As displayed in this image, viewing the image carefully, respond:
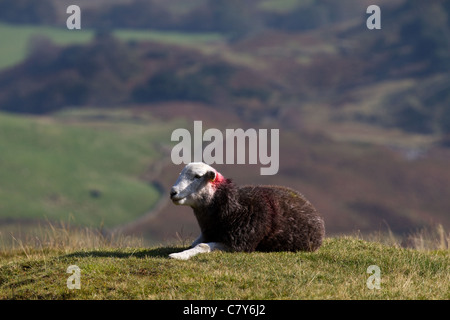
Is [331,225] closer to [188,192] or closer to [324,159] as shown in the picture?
[324,159]

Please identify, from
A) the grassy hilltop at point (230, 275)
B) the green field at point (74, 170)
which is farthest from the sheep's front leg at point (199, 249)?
the green field at point (74, 170)

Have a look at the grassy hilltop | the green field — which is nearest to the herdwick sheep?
the grassy hilltop

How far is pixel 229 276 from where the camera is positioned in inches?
491

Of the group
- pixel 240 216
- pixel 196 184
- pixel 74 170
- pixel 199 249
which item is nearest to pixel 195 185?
pixel 196 184

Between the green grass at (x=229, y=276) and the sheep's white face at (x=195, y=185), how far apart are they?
1.17 meters

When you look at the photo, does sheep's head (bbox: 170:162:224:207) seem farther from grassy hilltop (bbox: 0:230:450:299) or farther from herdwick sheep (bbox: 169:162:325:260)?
grassy hilltop (bbox: 0:230:450:299)

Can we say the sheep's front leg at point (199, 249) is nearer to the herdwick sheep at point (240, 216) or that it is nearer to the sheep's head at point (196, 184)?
the herdwick sheep at point (240, 216)

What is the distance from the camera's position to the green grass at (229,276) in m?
11.8

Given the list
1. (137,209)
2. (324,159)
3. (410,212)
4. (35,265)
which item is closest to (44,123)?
(137,209)

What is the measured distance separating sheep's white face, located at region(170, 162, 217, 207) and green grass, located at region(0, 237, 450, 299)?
1174 millimetres

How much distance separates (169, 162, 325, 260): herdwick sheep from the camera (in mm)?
14398

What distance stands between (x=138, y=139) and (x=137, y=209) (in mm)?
39458

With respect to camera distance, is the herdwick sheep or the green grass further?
the herdwick sheep

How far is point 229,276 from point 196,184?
8.42 feet
